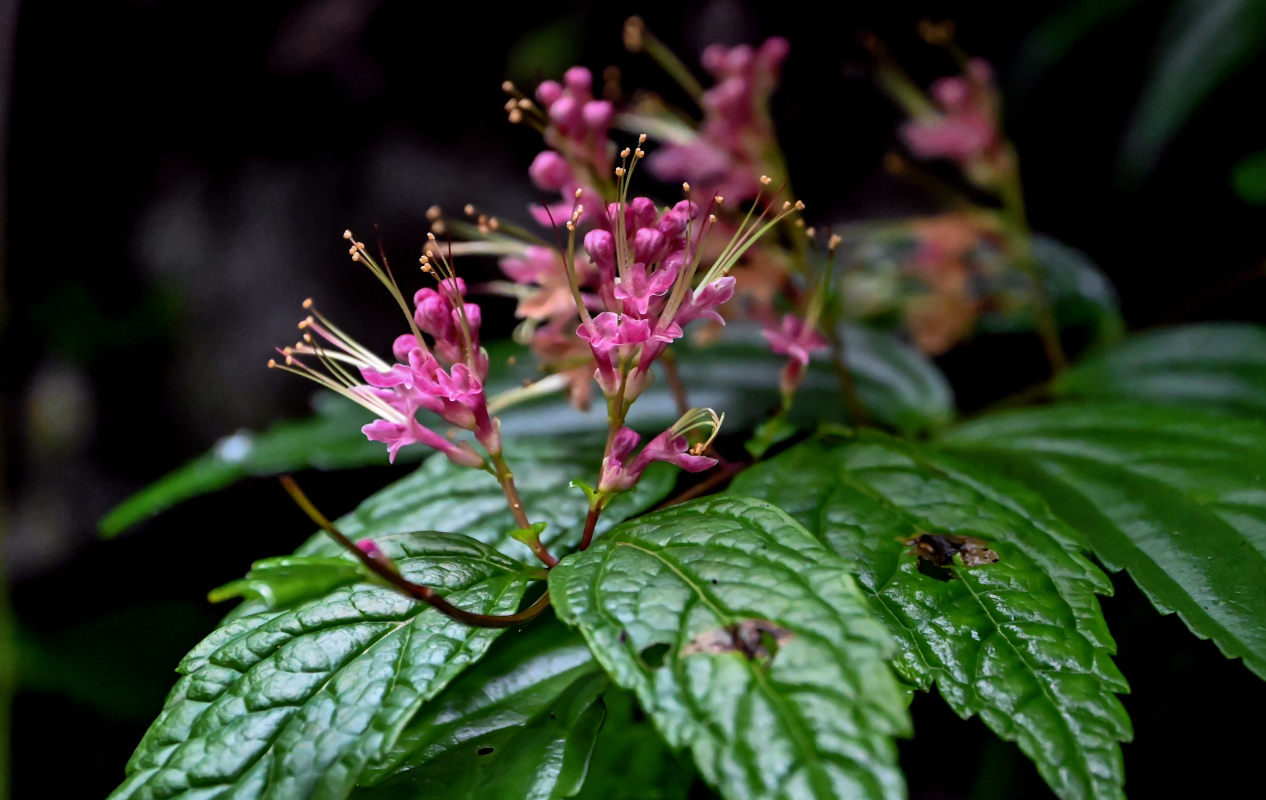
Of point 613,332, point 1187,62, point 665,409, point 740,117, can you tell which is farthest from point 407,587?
point 1187,62

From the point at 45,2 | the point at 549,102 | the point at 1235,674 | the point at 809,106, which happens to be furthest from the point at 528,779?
the point at 45,2

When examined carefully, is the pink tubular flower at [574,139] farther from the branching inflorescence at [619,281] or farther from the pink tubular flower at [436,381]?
the pink tubular flower at [436,381]

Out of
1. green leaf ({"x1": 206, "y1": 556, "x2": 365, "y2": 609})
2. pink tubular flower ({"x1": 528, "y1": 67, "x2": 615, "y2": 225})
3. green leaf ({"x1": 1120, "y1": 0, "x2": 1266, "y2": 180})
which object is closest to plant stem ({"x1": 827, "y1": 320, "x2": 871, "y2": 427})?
pink tubular flower ({"x1": 528, "y1": 67, "x2": 615, "y2": 225})

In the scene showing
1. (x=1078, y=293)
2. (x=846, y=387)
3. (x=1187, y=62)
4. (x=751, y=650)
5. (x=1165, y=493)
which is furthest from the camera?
(x=1078, y=293)

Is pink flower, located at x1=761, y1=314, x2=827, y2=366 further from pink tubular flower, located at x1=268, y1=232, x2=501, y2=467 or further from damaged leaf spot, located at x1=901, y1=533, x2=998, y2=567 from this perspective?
pink tubular flower, located at x1=268, y1=232, x2=501, y2=467

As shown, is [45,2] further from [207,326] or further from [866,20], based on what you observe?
[866,20]

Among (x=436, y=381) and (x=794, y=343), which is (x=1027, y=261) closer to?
(x=794, y=343)
